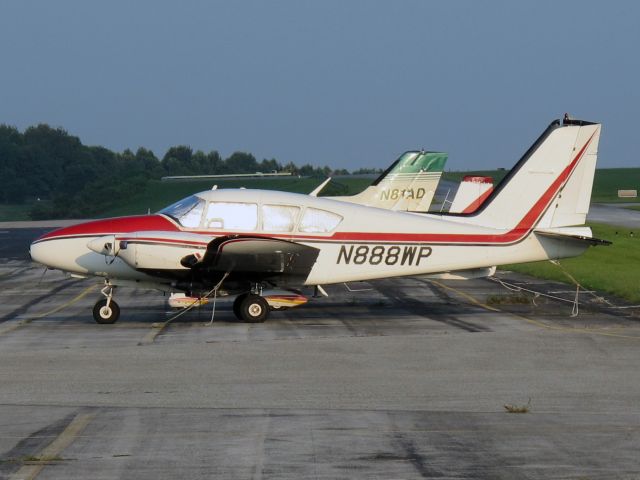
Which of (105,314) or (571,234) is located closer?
(105,314)

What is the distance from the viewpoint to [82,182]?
114375mm

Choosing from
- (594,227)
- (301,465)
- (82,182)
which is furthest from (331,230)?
(82,182)

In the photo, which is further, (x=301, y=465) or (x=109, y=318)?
(x=109, y=318)

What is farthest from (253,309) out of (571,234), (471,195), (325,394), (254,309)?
(471,195)

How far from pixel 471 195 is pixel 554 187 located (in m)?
11.1

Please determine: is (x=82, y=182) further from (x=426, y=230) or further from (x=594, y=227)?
(x=426, y=230)

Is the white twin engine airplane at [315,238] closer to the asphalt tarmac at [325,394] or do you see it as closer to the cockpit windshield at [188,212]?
the cockpit windshield at [188,212]

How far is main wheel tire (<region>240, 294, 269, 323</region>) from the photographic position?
67.6 feet

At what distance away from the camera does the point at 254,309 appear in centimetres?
2064

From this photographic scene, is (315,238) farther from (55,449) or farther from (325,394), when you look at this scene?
(55,449)

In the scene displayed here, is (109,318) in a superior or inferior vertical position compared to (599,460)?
inferior

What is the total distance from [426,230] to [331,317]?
2.61 m

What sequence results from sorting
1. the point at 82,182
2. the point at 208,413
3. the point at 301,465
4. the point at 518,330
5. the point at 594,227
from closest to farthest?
the point at 301,465 → the point at 208,413 → the point at 518,330 → the point at 594,227 → the point at 82,182

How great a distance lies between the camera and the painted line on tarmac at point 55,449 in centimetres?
900
